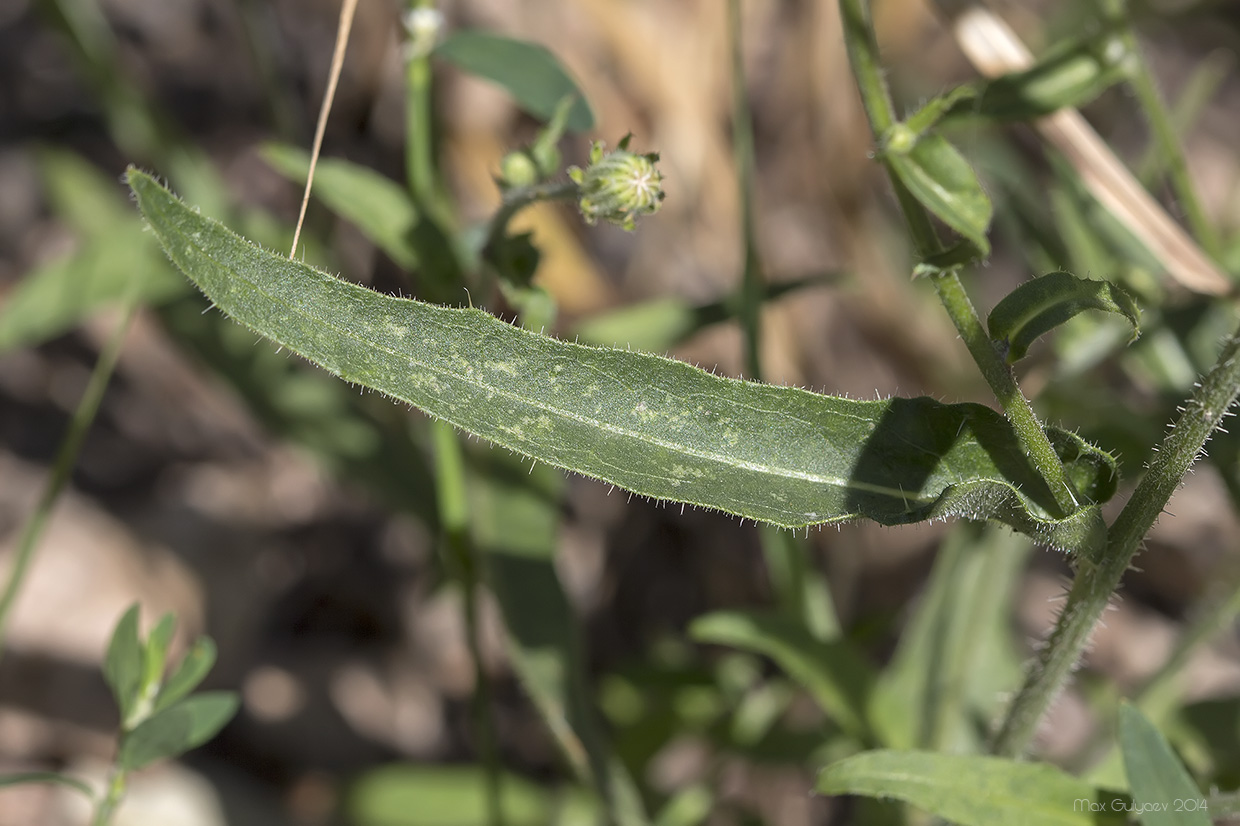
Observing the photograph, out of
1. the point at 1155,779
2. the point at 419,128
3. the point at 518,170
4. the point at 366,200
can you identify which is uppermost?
the point at 419,128

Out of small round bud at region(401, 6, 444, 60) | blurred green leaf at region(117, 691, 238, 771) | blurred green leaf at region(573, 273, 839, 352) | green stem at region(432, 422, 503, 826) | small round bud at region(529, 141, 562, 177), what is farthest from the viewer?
blurred green leaf at region(573, 273, 839, 352)

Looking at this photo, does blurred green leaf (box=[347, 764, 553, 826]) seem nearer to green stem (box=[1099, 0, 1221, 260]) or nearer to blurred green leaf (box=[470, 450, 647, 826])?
blurred green leaf (box=[470, 450, 647, 826])

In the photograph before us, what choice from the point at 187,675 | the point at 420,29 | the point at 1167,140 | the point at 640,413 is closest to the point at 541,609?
the point at 187,675

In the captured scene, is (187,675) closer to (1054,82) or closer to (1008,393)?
(1008,393)

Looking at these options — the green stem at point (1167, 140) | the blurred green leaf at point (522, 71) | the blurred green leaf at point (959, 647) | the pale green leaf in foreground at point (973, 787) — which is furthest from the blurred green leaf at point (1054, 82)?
the pale green leaf in foreground at point (973, 787)

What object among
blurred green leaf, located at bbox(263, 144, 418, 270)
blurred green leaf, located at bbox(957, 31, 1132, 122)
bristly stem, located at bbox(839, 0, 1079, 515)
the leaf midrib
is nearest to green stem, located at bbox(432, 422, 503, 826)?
blurred green leaf, located at bbox(263, 144, 418, 270)
